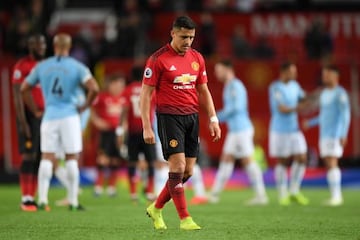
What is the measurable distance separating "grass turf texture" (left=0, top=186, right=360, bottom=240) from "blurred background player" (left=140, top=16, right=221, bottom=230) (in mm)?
448

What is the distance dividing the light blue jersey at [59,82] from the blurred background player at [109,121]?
21.3 ft

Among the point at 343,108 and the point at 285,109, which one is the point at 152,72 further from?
the point at 285,109

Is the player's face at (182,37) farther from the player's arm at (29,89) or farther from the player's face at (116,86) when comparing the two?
the player's face at (116,86)

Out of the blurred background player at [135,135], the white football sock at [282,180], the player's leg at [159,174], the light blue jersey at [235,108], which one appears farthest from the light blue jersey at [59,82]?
the white football sock at [282,180]

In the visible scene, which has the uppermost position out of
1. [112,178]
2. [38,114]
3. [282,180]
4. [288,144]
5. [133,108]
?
[38,114]

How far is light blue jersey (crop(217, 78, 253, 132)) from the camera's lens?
55.7ft

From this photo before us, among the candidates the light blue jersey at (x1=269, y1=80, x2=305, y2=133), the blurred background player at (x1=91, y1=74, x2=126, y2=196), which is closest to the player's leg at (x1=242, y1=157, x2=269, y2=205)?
the light blue jersey at (x1=269, y1=80, x2=305, y2=133)

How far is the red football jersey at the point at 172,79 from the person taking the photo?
408 inches

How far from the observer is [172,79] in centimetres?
1041

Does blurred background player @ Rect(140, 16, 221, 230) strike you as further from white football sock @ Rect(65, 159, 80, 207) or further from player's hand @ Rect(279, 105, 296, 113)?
player's hand @ Rect(279, 105, 296, 113)

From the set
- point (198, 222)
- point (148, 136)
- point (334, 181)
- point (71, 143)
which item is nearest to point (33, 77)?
point (71, 143)

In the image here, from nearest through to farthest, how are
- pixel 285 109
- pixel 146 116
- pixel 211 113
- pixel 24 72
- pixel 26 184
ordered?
pixel 146 116, pixel 211 113, pixel 26 184, pixel 24 72, pixel 285 109

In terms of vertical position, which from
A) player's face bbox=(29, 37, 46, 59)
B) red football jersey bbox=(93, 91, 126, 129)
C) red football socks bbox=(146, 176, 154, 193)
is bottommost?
red football socks bbox=(146, 176, 154, 193)

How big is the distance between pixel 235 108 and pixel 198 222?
570 cm
